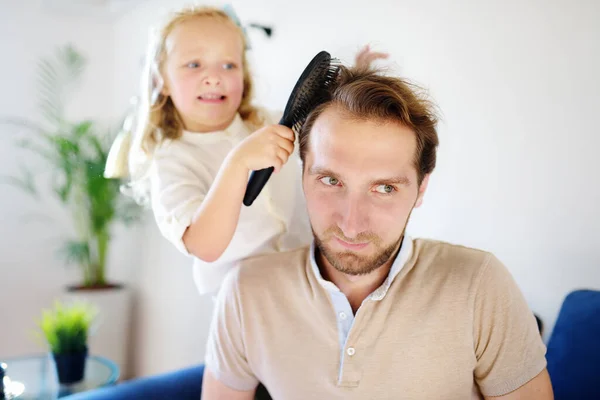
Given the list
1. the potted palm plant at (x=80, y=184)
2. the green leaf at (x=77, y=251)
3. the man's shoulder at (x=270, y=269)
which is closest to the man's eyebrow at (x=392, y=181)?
the man's shoulder at (x=270, y=269)

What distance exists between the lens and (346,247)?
2.95 ft

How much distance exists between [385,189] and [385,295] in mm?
188

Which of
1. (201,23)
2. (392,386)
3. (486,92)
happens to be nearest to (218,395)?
(392,386)

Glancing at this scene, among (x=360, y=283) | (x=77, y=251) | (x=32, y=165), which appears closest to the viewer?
(x=360, y=283)

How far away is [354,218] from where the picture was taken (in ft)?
2.87

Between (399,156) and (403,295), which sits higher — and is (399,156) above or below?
above

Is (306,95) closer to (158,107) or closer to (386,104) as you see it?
(386,104)

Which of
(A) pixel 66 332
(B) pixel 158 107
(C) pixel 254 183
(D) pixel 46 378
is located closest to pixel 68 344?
(A) pixel 66 332

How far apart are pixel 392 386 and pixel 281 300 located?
0.25 metres

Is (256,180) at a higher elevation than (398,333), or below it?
higher

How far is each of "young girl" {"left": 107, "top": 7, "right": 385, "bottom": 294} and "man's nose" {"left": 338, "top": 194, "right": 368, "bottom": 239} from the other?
0.28 m

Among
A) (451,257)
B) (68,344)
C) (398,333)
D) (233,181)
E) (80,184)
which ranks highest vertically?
(233,181)

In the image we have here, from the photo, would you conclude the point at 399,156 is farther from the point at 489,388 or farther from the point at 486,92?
the point at 486,92

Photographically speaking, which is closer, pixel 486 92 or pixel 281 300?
pixel 281 300
